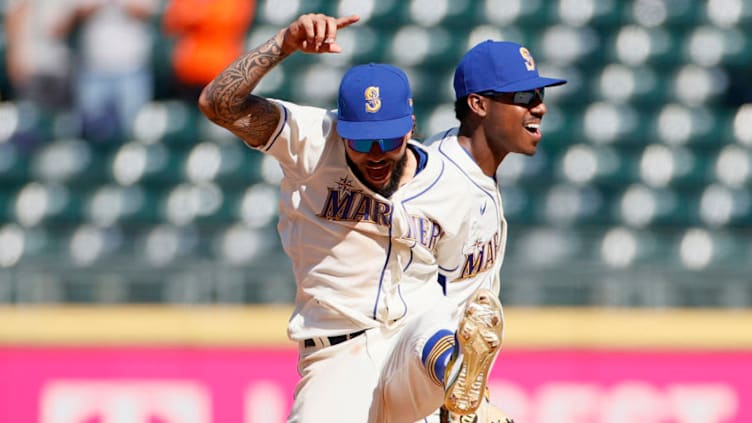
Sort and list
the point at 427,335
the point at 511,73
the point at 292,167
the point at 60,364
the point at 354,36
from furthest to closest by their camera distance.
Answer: the point at 354,36 < the point at 60,364 < the point at 511,73 < the point at 292,167 < the point at 427,335

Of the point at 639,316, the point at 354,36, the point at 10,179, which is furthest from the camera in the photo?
the point at 354,36

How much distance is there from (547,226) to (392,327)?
499 centimetres

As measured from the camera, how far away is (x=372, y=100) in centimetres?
386

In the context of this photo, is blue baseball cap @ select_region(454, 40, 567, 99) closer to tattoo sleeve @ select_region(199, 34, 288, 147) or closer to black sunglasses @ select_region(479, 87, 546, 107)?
black sunglasses @ select_region(479, 87, 546, 107)

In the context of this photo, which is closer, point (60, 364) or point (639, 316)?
point (60, 364)

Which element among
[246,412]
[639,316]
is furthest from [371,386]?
[639,316]

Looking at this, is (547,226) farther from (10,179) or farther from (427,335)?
(427,335)

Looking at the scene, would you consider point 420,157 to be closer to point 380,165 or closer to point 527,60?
point 380,165

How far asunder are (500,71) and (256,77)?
105 centimetres

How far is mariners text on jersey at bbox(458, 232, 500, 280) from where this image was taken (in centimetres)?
438

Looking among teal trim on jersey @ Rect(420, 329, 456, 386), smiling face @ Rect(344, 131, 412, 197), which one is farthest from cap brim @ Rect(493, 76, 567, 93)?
teal trim on jersey @ Rect(420, 329, 456, 386)

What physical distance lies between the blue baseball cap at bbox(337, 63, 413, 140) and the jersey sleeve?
0.36 feet

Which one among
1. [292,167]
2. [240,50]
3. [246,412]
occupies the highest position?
[292,167]

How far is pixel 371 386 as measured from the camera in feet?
13.3
